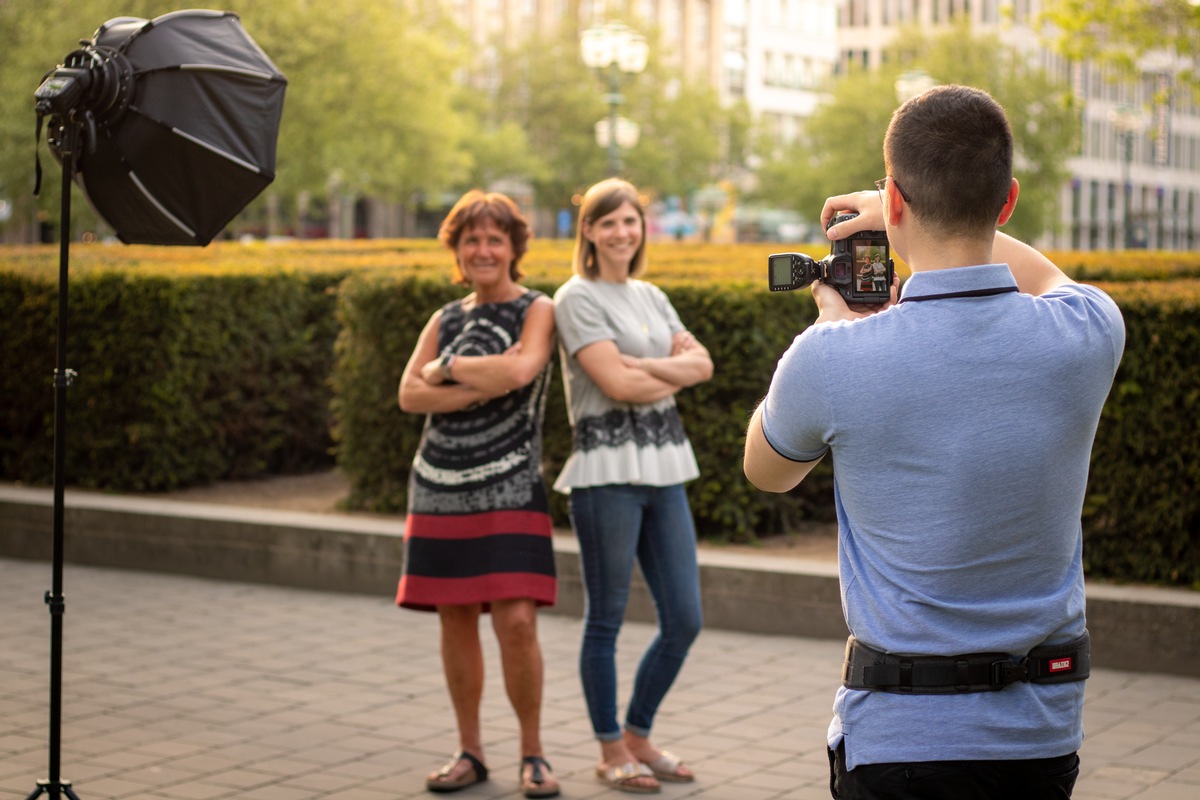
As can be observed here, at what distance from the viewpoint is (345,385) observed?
396 inches

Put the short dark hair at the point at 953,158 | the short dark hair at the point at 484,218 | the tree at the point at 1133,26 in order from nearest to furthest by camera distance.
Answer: the short dark hair at the point at 953,158 → the short dark hair at the point at 484,218 → the tree at the point at 1133,26

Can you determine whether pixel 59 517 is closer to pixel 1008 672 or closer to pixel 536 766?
pixel 536 766

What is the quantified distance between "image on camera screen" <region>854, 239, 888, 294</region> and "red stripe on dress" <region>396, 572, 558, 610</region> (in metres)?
3.08

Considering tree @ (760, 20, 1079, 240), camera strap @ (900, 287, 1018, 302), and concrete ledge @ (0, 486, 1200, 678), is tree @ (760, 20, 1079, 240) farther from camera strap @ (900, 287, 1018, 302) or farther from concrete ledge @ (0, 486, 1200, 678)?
camera strap @ (900, 287, 1018, 302)

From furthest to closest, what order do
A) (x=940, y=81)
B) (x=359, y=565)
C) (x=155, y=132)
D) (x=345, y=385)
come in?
(x=940, y=81) → (x=345, y=385) → (x=359, y=565) → (x=155, y=132)

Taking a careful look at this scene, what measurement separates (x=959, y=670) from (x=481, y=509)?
3.27 meters

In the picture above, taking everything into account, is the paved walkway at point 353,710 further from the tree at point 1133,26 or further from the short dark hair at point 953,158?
the tree at point 1133,26

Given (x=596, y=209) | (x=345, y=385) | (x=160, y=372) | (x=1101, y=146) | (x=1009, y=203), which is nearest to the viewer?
(x=1009, y=203)

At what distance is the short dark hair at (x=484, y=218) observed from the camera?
5.79m

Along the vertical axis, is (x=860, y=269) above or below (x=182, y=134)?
below

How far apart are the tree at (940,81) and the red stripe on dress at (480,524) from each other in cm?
5292

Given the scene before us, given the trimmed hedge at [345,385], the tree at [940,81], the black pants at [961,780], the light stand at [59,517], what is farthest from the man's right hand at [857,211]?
the tree at [940,81]

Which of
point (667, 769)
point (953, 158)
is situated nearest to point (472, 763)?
point (667, 769)

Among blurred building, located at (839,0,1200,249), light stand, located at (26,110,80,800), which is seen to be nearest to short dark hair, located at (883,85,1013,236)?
light stand, located at (26,110,80,800)
